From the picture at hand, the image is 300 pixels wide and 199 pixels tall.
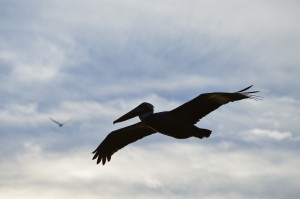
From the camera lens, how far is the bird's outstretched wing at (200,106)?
1447cm

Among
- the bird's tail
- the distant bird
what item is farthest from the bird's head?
the bird's tail

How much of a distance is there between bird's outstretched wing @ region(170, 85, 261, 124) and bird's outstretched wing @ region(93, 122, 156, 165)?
2761 millimetres

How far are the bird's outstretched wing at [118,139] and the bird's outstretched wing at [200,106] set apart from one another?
276 cm

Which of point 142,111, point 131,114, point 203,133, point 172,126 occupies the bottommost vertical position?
point 203,133

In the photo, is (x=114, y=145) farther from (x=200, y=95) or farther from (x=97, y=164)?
(x=200, y=95)

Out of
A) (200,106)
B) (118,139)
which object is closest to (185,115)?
(200,106)

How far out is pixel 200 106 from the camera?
15.1 metres

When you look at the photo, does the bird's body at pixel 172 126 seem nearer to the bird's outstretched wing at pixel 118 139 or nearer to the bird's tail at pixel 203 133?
the bird's tail at pixel 203 133

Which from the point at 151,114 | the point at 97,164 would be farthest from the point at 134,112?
the point at 97,164

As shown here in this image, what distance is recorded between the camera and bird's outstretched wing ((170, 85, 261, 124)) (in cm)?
1447

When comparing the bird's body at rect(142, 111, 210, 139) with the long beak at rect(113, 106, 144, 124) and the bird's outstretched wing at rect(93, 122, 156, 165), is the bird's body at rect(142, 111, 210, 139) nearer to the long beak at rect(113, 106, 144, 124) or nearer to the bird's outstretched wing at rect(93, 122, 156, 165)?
the long beak at rect(113, 106, 144, 124)

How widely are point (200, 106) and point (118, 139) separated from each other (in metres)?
4.15

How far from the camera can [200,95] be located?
14.6 m

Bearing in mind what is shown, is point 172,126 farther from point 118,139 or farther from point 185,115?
point 118,139
